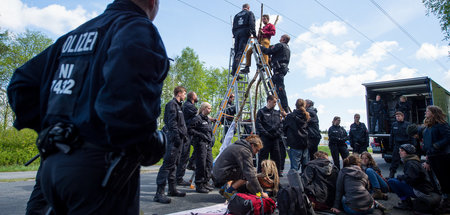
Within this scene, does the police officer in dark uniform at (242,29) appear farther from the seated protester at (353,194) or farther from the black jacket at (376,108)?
the black jacket at (376,108)

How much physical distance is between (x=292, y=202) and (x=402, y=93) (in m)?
11.0

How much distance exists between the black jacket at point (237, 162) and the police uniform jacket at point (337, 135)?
4.49 meters

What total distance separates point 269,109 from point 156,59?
19.2ft

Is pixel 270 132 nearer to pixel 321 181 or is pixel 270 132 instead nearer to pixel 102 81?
pixel 321 181

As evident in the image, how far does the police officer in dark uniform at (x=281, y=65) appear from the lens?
7809 millimetres

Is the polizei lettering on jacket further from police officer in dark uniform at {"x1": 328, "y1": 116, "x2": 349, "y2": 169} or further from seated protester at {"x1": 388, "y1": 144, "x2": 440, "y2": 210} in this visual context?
police officer in dark uniform at {"x1": 328, "y1": 116, "x2": 349, "y2": 169}

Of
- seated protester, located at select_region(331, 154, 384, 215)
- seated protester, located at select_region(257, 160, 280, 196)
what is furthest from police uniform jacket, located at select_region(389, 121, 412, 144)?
seated protester, located at select_region(257, 160, 280, 196)

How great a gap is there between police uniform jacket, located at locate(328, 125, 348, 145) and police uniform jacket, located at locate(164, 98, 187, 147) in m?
5.01

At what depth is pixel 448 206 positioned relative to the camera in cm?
475

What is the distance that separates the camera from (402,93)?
1234cm

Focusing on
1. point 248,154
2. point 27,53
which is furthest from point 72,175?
point 27,53

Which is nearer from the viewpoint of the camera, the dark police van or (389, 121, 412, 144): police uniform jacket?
(389, 121, 412, 144): police uniform jacket

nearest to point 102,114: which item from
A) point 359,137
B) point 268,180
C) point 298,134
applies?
point 268,180

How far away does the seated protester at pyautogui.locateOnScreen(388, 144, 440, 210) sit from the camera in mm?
4668
